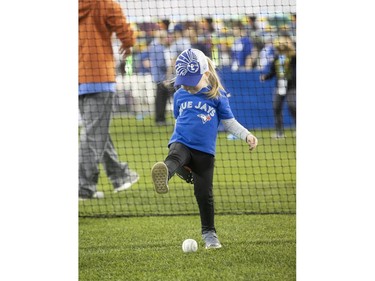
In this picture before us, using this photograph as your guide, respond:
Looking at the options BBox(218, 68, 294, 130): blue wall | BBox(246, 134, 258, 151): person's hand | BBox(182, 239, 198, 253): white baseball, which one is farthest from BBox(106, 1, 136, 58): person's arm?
BBox(218, 68, 294, 130): blue wall

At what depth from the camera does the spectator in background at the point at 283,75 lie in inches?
203

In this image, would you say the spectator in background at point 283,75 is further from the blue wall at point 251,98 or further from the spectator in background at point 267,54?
the blue wall at point 251,98

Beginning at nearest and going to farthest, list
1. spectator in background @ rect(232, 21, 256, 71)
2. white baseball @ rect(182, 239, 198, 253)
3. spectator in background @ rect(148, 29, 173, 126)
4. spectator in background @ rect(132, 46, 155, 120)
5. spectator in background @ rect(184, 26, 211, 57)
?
white baseball @ rect(182, 239, 198, 253), spectator in background @ rect(184, 26, 211, 57), spectator in background @ rect(232, 21, 256, 71), spectator in background @ rect(148, 29, 173, 126), spectator in background @ rect(132, 46, 155, 120)

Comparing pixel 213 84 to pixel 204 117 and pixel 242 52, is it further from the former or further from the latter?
pixel 242 52

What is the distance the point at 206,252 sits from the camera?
11.9 feet

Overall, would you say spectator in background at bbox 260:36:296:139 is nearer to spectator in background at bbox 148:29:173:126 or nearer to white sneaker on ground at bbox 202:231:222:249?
spectator in background at bbox 148:29:173:126

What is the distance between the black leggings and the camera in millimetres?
3652

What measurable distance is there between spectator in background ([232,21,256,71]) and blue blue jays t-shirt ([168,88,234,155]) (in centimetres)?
320
